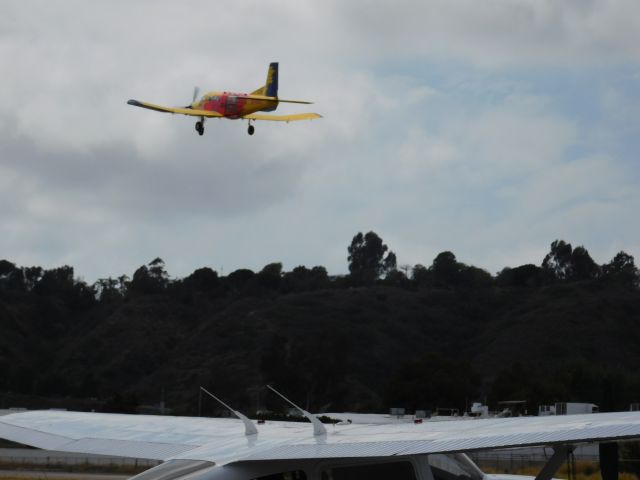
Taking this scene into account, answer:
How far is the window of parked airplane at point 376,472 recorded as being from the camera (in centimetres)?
1171

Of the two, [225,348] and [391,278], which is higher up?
[391,278]

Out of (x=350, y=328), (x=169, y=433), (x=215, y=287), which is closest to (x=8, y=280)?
(x=215, y=287)

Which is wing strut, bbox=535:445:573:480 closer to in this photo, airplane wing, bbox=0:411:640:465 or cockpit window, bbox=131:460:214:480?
airplane wing, bbox=0:411:640:465

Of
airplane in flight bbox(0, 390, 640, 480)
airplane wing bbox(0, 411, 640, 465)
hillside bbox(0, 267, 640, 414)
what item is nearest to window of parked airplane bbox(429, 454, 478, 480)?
airplane in flight bbox(0, 390, 640, 480)

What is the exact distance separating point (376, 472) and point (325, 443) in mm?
641

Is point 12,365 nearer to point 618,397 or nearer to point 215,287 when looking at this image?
point 215,287

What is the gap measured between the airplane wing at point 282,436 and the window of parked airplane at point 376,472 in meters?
0.29

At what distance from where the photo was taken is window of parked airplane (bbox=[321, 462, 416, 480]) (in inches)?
461

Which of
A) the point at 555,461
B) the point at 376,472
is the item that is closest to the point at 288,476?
the point at 376,472

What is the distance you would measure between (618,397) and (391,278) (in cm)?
10613

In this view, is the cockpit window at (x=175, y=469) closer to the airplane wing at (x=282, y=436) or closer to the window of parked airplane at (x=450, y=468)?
the airplane wing at (x=282, y=436)

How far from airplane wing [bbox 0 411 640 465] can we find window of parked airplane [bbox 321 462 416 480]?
29cm

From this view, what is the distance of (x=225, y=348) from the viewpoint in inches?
5423

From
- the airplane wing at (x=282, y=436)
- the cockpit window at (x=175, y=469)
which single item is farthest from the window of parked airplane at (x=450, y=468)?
the cockpit window at (x=175, y=469)
